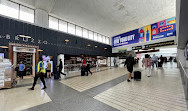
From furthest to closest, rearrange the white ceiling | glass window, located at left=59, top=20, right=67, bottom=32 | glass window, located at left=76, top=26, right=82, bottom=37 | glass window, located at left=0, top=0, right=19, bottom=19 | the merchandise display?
1. glass window, located at left=76, top=26, right=82, bottom=37
2. glass window, located at left=59, top=20, right=67, bottom=32
3. the white ceiling
4. glass window, located at left=0, top=0, right=19, bottom=19
5. the merchandise display

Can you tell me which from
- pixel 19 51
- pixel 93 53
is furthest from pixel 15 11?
pixel 93 53

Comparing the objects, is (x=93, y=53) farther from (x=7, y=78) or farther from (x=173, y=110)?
(x=173, y=110)

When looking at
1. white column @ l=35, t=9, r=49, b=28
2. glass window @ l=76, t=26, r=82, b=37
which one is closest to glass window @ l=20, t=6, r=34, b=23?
Result: white column @ l=35, t=9, r=49, b=28

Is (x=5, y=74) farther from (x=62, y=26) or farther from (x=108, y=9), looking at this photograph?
(x=108, y=9)

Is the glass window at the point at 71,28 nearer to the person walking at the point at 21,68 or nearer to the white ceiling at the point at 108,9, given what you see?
the white ceiling at the point at 108,9

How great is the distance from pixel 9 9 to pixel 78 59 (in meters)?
7.71

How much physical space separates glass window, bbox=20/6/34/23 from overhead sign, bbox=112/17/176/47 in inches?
494

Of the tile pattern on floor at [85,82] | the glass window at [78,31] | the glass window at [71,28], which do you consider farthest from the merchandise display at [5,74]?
the glass window at [78,31]

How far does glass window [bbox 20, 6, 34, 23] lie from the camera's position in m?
6.56

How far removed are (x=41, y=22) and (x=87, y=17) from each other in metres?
4.69

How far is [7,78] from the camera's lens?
3.75m

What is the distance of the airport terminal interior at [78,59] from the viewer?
2.42m

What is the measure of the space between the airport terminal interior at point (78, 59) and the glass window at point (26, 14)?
7 centimetres

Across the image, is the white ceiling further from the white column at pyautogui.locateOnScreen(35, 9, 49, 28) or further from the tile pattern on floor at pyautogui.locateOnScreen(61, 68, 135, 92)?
the tile pattern on floor at pyautogui.locateOnScreen(61, 68, 135, 92)
